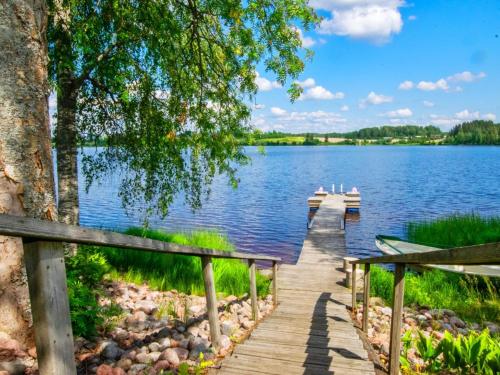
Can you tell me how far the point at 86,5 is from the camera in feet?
23.9

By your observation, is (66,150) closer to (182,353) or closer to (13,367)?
(182,353)

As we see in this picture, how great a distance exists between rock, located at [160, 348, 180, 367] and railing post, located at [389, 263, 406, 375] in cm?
226

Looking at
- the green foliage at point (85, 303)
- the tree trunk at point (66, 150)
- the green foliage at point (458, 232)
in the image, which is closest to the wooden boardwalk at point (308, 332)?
the green foliage at point (85, 303)

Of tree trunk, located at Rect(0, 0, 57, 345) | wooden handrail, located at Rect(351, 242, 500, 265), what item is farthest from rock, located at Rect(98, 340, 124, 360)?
wooden handrail, located at Rect(351, 242, 500, 265)

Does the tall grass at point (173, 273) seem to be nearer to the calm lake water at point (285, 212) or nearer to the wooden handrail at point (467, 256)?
the calm lake water at point (285, 212)

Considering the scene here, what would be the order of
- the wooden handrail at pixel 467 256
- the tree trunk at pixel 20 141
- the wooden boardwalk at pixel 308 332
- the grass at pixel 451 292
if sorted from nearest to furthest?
the wooden handrail at pixel 467 256 < the tree trunk at pixel 20 141 < the wooden boardwalk at pixel 308 332 < the grass at pixel 451 292

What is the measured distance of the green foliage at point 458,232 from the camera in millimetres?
14500

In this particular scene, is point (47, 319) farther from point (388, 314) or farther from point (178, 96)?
point (388, 314)

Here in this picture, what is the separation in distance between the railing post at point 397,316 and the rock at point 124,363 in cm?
273

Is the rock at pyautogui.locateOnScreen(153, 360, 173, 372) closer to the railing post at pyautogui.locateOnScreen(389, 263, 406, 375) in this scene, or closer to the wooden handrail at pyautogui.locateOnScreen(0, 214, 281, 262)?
the wooden handrail at pyautogui.locateOnScreen(0, 214, 281, 262)

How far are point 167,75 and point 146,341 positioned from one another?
230 inches

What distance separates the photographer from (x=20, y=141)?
3816mm

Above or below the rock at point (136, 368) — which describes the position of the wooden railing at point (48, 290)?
above

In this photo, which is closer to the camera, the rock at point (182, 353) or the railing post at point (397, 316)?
the railing post at point (397, 316)
